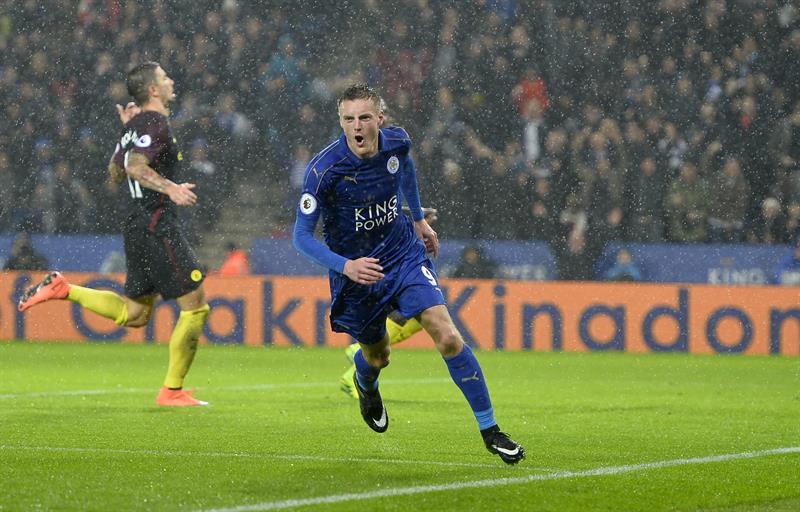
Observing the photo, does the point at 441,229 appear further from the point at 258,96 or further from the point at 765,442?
the point at 765,442

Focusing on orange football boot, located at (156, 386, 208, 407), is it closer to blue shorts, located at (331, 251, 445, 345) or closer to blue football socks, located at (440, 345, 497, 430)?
blue shorts, located at (331, 251, 445, 345)

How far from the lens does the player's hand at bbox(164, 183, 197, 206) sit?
834cm

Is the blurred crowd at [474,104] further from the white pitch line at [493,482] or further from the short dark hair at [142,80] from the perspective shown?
the white pitch line at [493,482]

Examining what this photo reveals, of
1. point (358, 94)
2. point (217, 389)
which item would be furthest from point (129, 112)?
point (358, 94)

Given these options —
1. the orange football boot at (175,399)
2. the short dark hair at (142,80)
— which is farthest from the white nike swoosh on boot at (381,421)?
the short dark hair at (142,80)

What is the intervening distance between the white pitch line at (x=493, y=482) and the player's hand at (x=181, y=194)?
11.0 feet

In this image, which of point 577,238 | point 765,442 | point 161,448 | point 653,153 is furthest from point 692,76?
point 161,448

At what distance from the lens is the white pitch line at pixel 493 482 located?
486 cm

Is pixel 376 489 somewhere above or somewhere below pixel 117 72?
below

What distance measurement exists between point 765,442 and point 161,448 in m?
3.06

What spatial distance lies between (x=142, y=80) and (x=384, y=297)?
3410mm

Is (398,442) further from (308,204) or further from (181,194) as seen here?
(181,194)

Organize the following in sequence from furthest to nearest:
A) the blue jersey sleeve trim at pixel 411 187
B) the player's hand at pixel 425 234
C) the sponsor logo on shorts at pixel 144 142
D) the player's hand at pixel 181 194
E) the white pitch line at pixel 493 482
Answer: the sponsor logo on shorts at pixel 144 142, the player's hand at pixel 181 194, the player's hand at pixel 425 234, the blue jersey sleeve trim at pixel 411 187, the white pitch line at pixel 493 482

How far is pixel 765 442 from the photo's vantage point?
7203 mm
